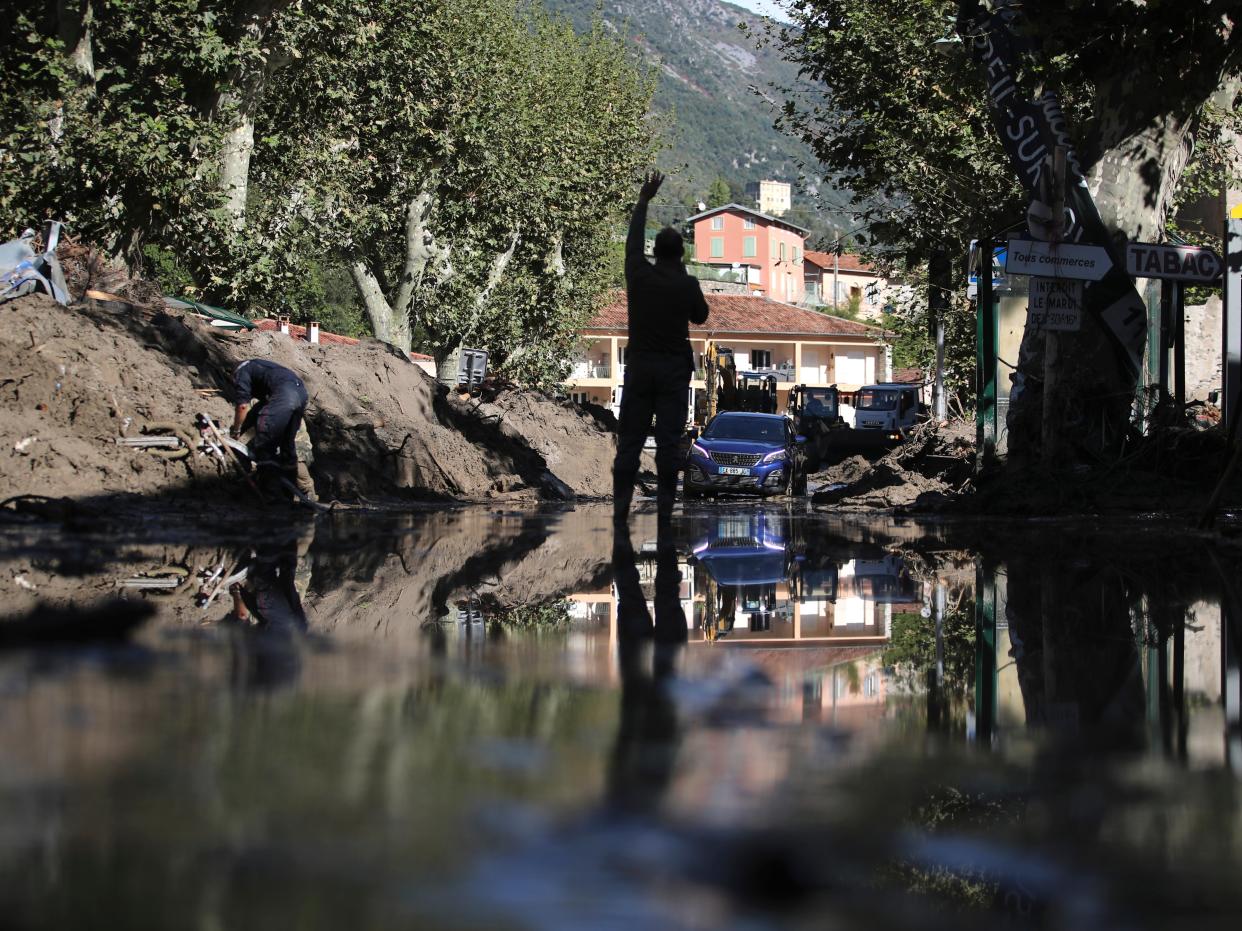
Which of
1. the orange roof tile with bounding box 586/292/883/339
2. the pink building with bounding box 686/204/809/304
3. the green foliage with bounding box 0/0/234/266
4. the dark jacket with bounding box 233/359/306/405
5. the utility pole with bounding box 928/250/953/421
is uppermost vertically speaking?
the pink building with bounding box 686/204/809/304

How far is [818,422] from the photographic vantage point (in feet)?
157

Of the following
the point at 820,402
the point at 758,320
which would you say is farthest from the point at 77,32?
the point at 758,320

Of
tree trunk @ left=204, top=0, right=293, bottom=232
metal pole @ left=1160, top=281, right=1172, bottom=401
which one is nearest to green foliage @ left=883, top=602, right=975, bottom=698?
metal pole @ left=1160, top=281, right=1172, bottom=401

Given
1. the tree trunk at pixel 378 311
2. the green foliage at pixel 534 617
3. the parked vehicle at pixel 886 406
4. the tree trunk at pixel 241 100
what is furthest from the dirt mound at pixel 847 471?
the green foliage at pixel 534 617

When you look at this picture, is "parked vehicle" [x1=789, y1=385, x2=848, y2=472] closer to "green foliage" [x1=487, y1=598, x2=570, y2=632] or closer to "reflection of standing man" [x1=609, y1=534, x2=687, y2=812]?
"reflection of standing man" [x1=609, y1=534, x2=687, y2=812]

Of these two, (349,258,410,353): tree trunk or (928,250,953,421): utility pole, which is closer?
(928,250,953,421): utility pole

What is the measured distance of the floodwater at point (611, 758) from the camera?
2.61 meters

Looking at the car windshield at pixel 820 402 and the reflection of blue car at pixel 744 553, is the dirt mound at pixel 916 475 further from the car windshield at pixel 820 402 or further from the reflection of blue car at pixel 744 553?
the car windshield at pixel 820 402

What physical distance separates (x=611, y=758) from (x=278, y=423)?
38.7 feet

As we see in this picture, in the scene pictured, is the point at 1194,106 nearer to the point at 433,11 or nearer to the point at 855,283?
the point at 433,11

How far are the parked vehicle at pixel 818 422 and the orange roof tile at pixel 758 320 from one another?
44.5 m

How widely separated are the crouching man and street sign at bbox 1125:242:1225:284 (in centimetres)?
857

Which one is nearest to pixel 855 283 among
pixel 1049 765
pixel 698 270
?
pixel 698 270

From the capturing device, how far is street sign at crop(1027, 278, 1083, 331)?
48.0 feet
